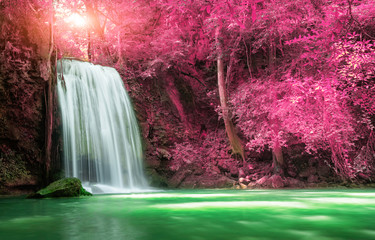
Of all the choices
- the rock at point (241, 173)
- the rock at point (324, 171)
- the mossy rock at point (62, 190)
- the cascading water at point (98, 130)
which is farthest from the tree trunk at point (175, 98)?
the mossy rock at point (62, 190)

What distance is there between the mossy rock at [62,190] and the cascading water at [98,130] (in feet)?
7.44

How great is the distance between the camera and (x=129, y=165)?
12562mm

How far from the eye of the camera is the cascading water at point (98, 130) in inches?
434

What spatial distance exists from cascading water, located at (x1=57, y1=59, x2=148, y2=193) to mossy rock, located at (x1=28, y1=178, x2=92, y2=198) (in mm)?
2268

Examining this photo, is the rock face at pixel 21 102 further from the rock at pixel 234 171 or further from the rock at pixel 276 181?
the rock at pixel 276 181

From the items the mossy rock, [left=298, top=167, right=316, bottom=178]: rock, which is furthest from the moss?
[left=298, top=167, right=316, bottom=178]: rock

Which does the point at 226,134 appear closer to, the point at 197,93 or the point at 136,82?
the point at 197,93

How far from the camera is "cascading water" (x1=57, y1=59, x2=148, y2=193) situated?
1102cm

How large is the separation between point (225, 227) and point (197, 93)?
14.0m

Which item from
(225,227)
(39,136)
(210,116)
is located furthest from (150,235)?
(210,116)

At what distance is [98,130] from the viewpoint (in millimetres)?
12164

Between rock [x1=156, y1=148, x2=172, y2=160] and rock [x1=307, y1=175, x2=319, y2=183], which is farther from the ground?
rock [x1=156, y1=148, x2=172, y2=160]

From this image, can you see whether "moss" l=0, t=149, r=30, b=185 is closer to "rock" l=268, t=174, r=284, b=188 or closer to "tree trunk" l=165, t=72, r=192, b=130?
"tree trunk" l=165, t=72, r=192, b=130

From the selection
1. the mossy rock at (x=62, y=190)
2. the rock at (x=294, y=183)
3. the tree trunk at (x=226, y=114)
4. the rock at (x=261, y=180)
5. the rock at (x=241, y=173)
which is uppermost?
the tree trunk at (x=226, y=114)
